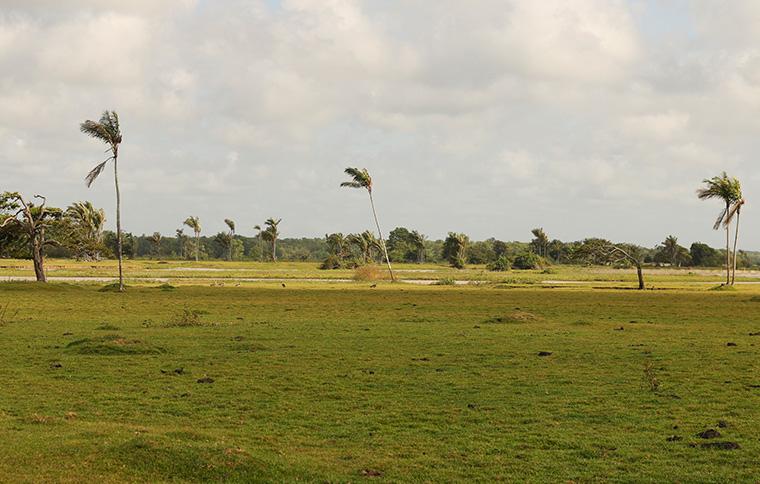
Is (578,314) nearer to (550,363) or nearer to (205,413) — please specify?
(550,363)

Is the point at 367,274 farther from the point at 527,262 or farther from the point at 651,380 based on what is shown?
the point at 527,262

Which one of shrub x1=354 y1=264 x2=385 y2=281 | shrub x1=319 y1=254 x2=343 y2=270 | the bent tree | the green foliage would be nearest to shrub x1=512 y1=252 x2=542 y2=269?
the green foliage

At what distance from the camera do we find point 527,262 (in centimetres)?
13800

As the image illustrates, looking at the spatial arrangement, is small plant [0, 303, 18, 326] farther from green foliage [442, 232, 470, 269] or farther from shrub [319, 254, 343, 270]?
green foliage [442, 232, 470, 269]

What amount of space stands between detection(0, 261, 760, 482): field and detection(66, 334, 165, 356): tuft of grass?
0.05 m

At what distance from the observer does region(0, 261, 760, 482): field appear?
398 inches

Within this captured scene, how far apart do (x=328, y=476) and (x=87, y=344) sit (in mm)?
13818

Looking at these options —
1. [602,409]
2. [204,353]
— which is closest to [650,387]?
[602,409]

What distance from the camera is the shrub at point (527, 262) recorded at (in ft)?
452

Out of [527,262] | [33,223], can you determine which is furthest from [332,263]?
[33,223]

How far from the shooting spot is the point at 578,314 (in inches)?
1385

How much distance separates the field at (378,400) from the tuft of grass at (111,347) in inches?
2.1

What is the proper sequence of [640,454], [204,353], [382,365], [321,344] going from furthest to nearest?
[321,344], [204,353], [382,365], [640,454]

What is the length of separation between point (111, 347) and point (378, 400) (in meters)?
9.59
